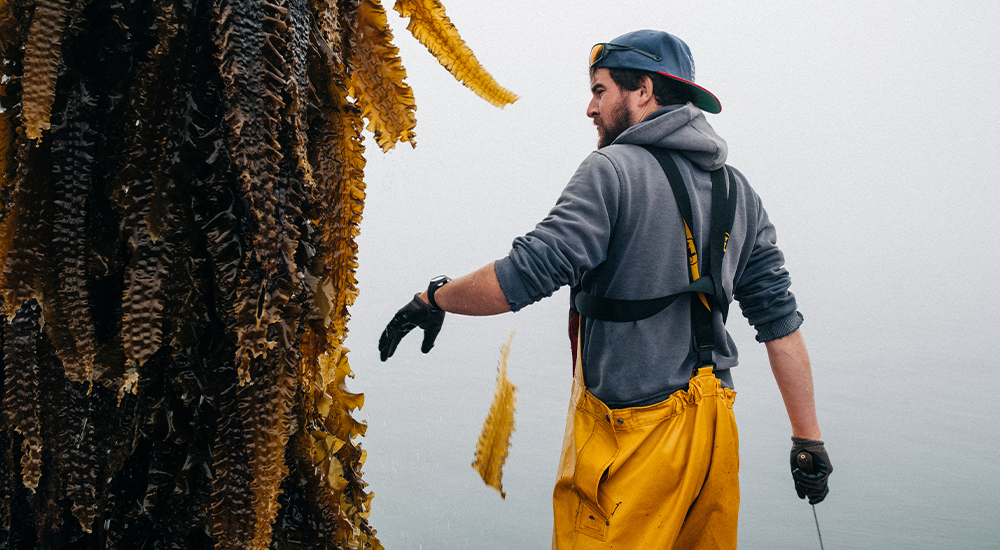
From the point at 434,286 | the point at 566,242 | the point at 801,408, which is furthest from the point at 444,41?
the point at 801,408

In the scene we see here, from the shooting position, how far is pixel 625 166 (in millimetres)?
1060

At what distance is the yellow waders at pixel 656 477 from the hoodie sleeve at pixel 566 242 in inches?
11.1

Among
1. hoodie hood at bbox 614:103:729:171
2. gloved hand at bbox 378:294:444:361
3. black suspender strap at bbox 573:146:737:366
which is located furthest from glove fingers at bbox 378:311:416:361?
hoodie hood at bbox 614:103:729:171

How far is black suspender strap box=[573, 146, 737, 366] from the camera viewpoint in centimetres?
107

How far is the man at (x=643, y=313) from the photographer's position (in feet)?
3.30

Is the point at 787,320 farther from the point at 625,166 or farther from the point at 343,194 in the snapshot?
the point at 343,194

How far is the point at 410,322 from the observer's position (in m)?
1.12

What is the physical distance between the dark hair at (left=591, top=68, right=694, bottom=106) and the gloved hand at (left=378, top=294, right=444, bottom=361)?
61cm

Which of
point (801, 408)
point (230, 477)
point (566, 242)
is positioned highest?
point (566, 242)

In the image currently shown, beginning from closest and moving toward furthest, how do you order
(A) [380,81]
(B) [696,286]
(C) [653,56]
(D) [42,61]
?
(D) [42,61] < (A) [380,81] < (B) [696,286] < (C) [653,56]

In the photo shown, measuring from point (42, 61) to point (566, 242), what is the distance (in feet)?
2.33

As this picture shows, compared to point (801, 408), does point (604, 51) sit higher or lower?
higher

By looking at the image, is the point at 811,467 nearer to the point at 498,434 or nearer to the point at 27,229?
the point at 498,434

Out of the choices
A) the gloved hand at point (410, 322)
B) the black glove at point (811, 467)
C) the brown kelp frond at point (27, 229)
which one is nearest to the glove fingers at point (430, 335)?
the gloved hand at point (410, 322)
